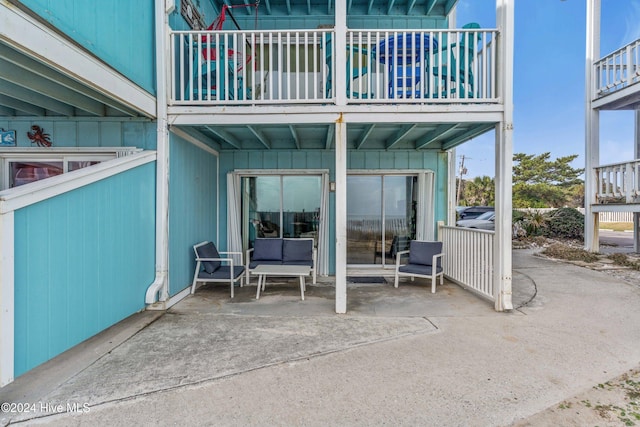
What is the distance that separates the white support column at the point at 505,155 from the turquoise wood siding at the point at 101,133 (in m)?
4.58

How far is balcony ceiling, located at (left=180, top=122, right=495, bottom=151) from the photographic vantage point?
14.8ft

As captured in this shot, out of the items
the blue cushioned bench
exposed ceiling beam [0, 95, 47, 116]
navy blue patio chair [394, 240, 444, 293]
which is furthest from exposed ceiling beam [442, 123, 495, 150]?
exposed ceiling beam [0, 95, 47, 116]

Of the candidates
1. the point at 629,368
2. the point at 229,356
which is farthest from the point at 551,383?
the point at 229,356

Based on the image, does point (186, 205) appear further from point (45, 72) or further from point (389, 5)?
point (389, 5)

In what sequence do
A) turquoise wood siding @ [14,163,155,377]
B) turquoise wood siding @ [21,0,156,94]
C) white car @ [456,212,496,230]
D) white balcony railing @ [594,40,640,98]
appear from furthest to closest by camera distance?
white car @ [456,212,496,230], white balcony railing @ [594,40,640,98], turquoise wood siding @ [21,0,156,94], turquoise wood siding @ [14,163,155,377]

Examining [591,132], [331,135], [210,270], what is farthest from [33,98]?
[591,132]

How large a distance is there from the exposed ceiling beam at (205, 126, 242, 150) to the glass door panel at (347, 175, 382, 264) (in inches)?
89.1

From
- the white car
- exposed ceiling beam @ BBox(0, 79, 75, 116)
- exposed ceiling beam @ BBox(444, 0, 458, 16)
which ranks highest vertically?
exposed ceiling beam @ BBox(444, 0, 458, 16)

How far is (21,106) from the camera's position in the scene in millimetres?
3760

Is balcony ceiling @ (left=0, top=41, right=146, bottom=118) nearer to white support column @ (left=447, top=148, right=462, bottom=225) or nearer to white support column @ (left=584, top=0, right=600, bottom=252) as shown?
white support column @ (left=447, top=148, right=462, bottom=225)

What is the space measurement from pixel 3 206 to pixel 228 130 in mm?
3187

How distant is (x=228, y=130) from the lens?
488 cm

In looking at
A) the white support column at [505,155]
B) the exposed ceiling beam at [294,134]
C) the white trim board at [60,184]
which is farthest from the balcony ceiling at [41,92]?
the white support column at [505,155]

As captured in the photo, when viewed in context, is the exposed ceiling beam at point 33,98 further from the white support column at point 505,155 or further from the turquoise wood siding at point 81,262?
the white support column at point 505,155
